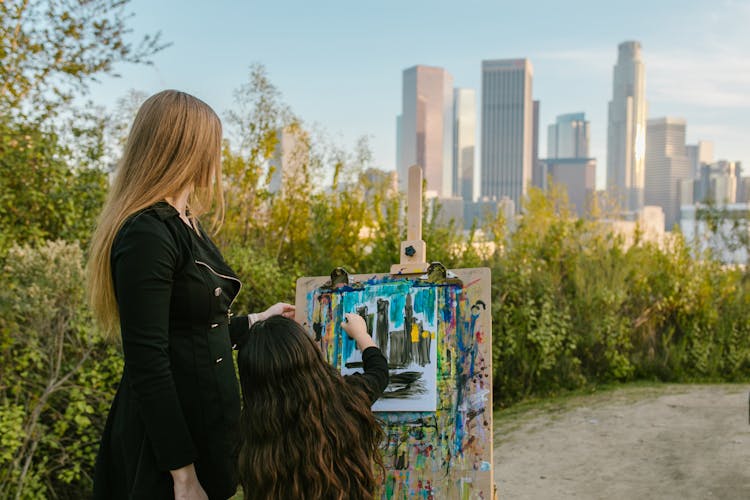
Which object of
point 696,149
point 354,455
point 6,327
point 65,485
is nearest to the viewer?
point 354,455

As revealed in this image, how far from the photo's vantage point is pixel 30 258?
4047 millimetres

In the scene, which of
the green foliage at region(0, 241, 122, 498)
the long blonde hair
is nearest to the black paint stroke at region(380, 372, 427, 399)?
the long blonde hair

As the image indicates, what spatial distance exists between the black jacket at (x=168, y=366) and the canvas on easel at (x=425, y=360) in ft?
2.43

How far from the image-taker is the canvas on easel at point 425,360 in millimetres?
2316

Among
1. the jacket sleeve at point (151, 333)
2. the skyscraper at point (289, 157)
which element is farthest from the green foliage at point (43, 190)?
the jacket sleeve at point (151, 333)

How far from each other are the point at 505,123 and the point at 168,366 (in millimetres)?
185101

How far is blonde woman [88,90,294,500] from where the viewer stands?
1.48m

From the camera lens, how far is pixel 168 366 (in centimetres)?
150

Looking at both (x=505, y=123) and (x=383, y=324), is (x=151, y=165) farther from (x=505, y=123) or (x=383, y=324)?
(x=505, y=123)

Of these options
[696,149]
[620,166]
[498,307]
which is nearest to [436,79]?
[620,166]

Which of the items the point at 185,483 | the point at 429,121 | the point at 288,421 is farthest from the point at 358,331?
the point at 429,121

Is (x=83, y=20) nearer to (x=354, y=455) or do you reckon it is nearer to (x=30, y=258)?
(x=30, y=258)

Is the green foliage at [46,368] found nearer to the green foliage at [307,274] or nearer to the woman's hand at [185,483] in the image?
the green foliage at [307,274]

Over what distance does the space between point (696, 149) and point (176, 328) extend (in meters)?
188
